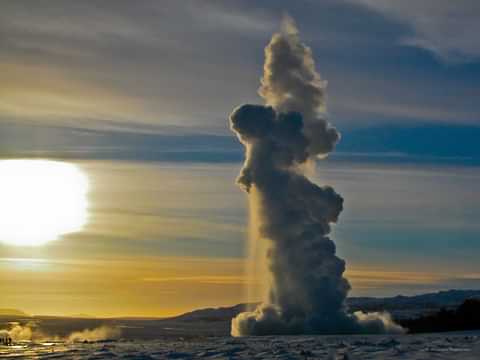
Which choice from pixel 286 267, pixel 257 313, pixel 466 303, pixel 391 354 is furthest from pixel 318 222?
pixel 391 354

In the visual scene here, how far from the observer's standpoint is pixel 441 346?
63.2 meters

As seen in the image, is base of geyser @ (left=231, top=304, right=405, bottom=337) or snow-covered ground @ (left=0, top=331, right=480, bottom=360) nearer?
snow-covered ground @ (left=0, top=331, right=480, bottom=360)

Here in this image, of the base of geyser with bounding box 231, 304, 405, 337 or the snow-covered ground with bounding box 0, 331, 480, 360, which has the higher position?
the base of geyser with bounding box 231, 304, 405, 337

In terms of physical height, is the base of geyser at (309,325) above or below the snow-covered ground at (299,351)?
above

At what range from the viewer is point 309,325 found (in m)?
106

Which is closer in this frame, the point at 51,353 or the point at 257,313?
the point at 51,353

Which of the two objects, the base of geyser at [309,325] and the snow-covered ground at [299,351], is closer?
the snow-covered ground at [299,351]

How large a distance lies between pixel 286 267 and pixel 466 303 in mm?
32334

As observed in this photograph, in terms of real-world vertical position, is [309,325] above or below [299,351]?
above

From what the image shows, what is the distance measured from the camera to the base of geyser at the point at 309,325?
10594cm

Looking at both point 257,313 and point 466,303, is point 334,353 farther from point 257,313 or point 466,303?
point 466,303

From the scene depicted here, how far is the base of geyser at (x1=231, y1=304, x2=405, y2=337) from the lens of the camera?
105938mm

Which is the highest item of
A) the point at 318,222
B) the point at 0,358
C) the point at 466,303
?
the point at 318,222

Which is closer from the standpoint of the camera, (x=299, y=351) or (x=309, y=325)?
(x=299, y=351)
